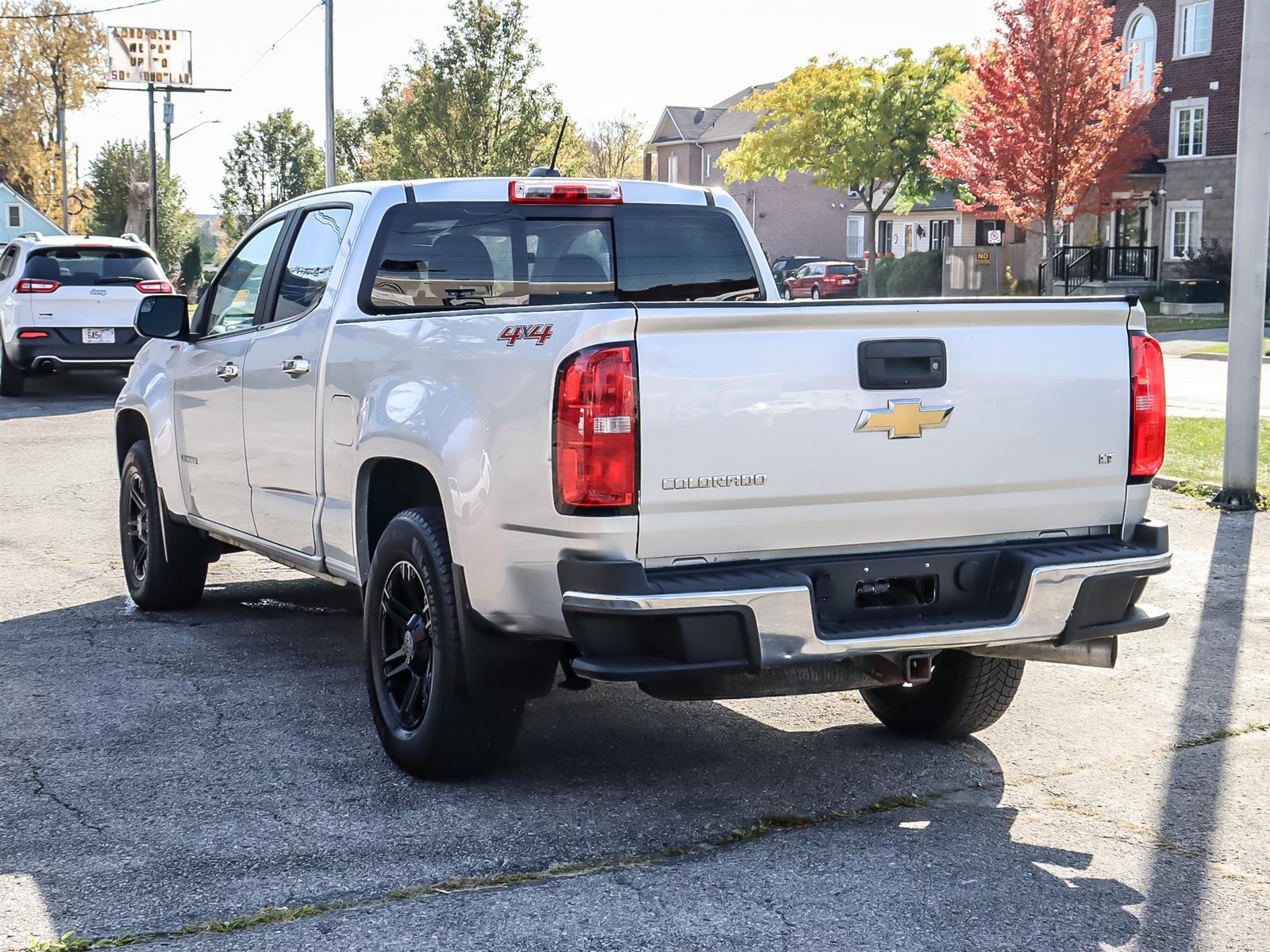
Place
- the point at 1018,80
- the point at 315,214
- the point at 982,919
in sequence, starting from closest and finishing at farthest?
1. the point at 982,919
2. the point at 315,214
3. the point at 1018,80

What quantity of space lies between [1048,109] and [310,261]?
3159cm

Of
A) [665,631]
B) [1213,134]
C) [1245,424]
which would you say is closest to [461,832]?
[665,631]

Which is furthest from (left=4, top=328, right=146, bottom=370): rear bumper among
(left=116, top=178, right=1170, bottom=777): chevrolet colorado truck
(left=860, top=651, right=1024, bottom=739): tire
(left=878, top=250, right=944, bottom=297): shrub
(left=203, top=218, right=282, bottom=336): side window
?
(left=878, top=250, right=944, bottom=297): shrub

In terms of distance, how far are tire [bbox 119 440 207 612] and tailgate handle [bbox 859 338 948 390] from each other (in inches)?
164

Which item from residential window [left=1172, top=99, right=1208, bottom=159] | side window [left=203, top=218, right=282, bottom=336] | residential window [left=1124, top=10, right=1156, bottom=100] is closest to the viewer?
side window [left=203, top=218, right=282, bottom=336]

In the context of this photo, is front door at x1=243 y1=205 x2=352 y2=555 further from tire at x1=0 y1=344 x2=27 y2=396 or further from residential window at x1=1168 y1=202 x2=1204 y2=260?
residential window at x1=1168 y1=202 x2=1204 y2=260

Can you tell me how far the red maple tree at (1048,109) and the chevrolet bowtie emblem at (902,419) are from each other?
3069 cm

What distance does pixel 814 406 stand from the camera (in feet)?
14.2

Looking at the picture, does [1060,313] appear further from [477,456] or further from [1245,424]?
[1245,424]

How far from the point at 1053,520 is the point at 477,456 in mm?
1752

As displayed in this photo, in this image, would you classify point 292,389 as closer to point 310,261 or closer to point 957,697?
point 310,261

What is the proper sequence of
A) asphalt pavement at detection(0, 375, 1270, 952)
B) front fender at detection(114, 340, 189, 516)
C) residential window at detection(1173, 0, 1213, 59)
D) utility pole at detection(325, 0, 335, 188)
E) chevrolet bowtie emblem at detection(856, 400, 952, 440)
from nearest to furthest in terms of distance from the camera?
1. asphalt pavement at detection(0, 375, 1270, 952)
2. chevrolet bowtie emblem at detection(856, 400, 952, 440)
3. front fender at detection(114, 340, 189, 516)
4. utility pole at detection(325, 0, 335, 188)
5. residential window at detection(1173, 0, 1213, 59)

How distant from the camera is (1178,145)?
1756 inches

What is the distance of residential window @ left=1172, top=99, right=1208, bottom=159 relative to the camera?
144ft
